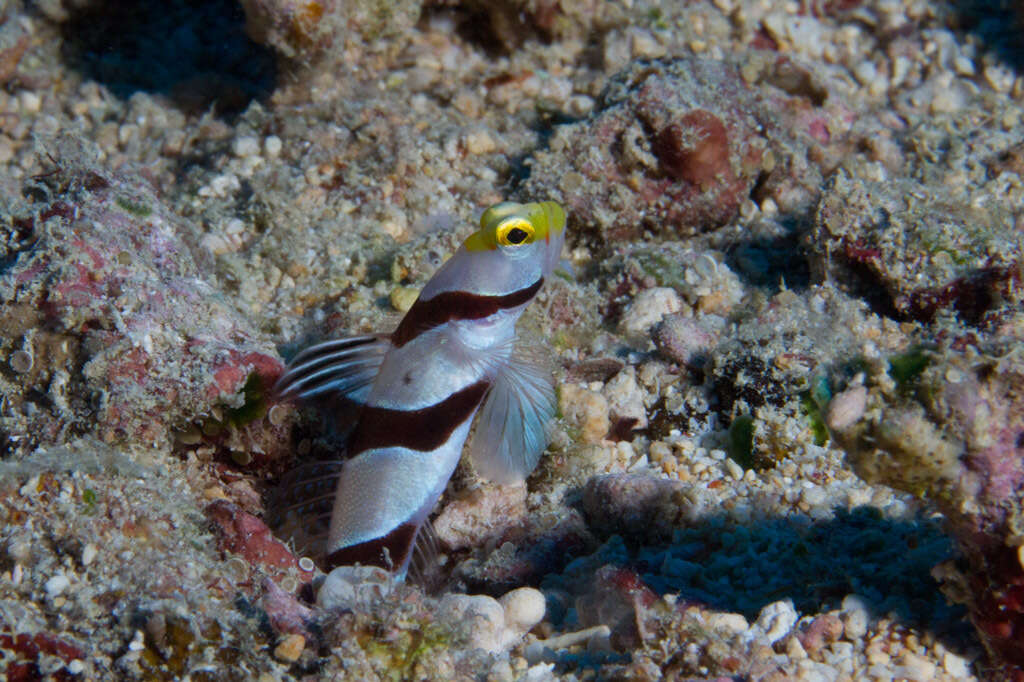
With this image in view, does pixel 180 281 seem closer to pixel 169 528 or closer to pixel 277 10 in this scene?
pixel 169 528

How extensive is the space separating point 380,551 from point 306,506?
1.41 feet

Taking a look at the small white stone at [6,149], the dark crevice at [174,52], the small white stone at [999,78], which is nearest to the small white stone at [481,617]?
the dark crevice at [174,52]

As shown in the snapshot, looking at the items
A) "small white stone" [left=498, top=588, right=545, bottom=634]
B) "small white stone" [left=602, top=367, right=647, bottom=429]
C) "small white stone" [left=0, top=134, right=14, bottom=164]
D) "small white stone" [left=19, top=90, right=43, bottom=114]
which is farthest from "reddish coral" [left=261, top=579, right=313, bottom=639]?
"small white stone" [left=19, top=90, right=43, bottom=114]

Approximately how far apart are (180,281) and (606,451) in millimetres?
2414

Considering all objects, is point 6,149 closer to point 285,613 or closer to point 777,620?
point 285,613

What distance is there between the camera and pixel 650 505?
317 cm

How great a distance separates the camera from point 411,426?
3006 millimetres

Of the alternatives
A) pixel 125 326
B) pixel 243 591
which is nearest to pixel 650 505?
pixel 243 591

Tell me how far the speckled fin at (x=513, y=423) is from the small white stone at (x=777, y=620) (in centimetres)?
119

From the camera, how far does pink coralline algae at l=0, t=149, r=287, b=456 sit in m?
3.05

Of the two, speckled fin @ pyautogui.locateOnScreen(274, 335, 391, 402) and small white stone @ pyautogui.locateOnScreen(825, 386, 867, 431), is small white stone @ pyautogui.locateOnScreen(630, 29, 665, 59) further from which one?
small white stone @ pyautogui.locateOnScreen(825, 386, 867, 431)

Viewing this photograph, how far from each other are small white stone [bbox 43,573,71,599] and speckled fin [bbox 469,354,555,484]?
5.37 feet

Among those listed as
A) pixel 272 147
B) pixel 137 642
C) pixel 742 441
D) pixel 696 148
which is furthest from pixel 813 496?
pixel 272 147

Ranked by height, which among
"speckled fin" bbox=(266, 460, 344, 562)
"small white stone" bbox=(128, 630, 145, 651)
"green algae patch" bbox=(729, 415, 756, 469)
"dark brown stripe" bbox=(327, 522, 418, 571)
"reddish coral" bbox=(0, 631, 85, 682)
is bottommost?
"green algae patch" bbox=(729, 415, 756, 469)
